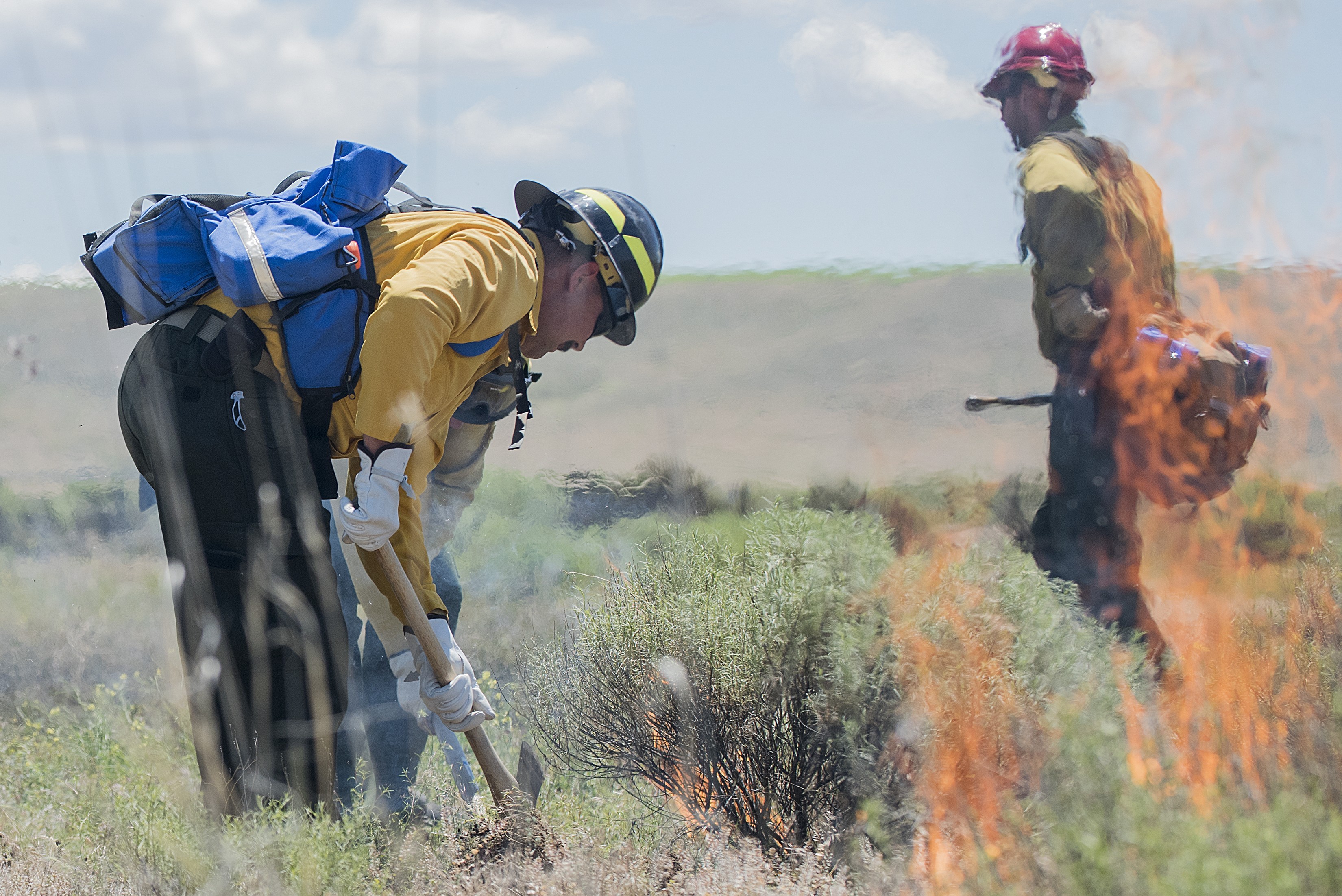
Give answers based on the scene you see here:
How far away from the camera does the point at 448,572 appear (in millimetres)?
3834

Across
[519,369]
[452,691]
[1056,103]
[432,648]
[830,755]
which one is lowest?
[830,755]

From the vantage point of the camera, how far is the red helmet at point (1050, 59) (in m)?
3.75

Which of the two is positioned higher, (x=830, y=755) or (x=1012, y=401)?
(x=1012, y=401)

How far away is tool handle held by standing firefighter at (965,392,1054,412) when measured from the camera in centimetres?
393

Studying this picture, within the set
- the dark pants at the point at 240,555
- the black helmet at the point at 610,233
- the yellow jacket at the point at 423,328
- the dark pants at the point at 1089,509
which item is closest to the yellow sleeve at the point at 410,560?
the yellow jacket at the point at 423,328

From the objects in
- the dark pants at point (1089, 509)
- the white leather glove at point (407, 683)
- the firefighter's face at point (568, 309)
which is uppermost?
the firefighter's face at point (568, 309)

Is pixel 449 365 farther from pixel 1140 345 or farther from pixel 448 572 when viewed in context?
pixel 1140 345

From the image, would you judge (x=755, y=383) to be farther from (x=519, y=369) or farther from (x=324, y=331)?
(x=324, y=331)

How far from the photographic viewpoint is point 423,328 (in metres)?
2.31

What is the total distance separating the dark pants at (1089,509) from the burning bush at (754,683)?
1.27 m

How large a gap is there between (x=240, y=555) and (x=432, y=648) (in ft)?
1.81

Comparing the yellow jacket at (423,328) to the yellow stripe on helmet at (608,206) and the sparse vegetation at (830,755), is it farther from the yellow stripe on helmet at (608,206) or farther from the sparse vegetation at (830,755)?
the sparse vegetation at (830,755)

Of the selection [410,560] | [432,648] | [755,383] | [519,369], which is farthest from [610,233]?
[755,383]

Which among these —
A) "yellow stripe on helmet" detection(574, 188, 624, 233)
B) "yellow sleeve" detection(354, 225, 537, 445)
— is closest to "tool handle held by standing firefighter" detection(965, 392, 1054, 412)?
"yellow stripe on helmet" detection(574, 188, 624, 233)
